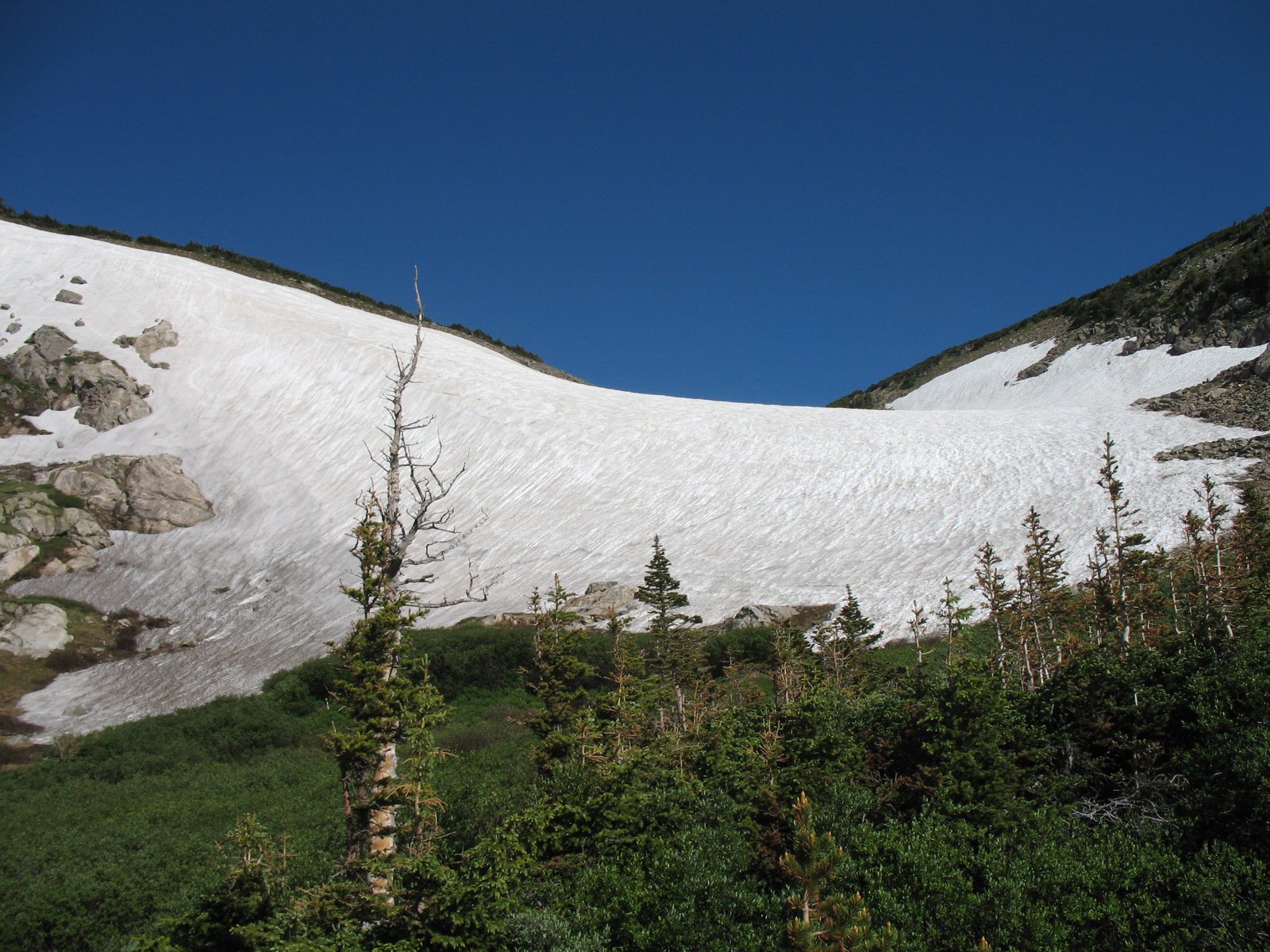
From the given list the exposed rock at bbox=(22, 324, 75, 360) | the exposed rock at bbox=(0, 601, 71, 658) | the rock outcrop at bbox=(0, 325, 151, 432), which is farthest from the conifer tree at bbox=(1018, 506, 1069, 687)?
the exposed rock at bbox=(22, 324, 75, 360)

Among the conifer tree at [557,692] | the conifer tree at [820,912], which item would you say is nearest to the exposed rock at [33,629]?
the conifer tree at [557,692]

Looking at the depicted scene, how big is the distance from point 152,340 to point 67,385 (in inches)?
237

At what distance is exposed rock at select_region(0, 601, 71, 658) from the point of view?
92.4 feet

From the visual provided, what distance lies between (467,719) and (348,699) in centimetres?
1340

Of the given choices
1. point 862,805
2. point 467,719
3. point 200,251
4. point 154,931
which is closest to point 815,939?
point 862,805

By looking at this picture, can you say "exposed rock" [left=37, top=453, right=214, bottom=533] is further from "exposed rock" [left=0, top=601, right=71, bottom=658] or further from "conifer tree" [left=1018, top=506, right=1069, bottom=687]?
"conifer tree" [left=1018, top=506, right=1069, bottom=687]

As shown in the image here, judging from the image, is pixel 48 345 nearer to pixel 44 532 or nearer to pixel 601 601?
pixel 44 532

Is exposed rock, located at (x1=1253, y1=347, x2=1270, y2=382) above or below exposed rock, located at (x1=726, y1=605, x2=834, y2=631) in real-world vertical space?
above

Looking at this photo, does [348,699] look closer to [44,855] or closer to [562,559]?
[44,855]

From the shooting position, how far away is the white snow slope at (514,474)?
28.5 meters

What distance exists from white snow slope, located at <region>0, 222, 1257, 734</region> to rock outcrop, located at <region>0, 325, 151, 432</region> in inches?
35.8

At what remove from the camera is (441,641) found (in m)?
25.5

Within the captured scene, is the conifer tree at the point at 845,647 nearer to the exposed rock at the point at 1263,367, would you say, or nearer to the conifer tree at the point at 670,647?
the conifer tree at the point at 670,647

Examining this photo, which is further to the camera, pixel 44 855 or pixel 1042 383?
pixel 1042 383
